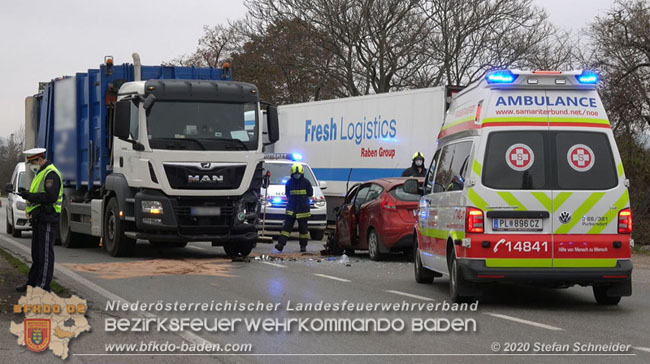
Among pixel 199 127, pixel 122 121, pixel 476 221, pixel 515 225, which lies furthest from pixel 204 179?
pixel 515 225

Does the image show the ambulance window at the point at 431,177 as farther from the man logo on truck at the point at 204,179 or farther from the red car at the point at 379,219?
the man logo on truck at the point at 204,179

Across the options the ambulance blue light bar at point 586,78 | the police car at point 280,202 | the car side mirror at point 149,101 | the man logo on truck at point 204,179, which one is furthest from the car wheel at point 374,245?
the ambulance blue light bar at point 586,78

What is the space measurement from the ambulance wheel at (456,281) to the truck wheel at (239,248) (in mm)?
6686

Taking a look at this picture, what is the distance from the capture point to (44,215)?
10.6 metres

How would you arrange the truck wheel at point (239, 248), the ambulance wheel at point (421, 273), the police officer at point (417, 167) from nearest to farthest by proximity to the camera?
the ambulance wheel at point (421, 273) < the truck wheel at point (239, 248) < the police officer at point (417, 167)

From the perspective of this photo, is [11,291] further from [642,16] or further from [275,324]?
[642,16]

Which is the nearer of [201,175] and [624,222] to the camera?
[624,222]

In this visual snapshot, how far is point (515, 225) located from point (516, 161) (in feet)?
2.29

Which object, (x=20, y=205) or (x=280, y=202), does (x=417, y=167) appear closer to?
(x=280, y=202)

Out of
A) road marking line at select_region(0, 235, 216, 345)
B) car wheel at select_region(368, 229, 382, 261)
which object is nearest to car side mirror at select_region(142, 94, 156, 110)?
road marking line at select_region(0, 235, 216, 345)

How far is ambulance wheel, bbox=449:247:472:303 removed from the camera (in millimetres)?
10133

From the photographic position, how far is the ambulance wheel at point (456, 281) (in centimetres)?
1013

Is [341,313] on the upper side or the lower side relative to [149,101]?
lower

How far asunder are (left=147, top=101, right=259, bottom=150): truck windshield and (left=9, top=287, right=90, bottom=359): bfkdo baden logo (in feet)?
17.4
